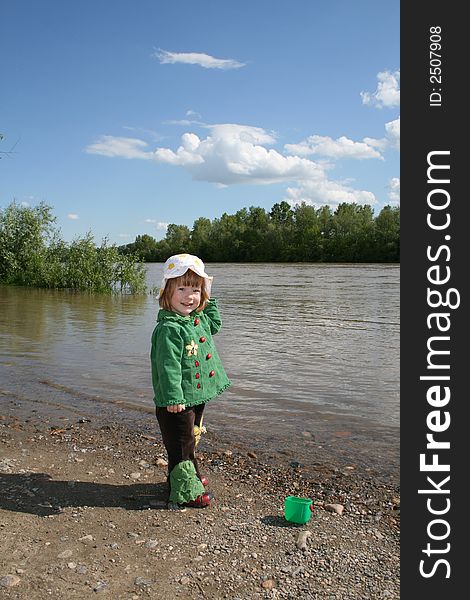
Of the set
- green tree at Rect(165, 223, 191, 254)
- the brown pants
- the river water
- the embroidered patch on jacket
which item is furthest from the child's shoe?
green tree at Rect(165, 223, 191, 254)

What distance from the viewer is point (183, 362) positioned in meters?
4.44

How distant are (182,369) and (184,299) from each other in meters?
0.53

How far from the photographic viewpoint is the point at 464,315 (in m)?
4.03

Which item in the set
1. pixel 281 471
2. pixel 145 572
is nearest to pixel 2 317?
pixel 281 471

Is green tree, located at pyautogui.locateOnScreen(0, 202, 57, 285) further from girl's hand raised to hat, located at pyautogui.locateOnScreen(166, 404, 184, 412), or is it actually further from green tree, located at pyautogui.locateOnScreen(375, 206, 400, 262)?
green tree, located at pyautogui.locateOnScreen(375, 206, 400, 262)

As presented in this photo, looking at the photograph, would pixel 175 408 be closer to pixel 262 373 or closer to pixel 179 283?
pixel 179 283

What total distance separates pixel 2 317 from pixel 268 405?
1306 cm

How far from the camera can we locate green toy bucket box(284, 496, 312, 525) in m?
4.11

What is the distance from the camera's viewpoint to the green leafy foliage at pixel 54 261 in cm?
3020

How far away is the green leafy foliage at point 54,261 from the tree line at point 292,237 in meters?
56.7

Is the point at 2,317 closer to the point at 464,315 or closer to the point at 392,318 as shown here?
the point at 392,318

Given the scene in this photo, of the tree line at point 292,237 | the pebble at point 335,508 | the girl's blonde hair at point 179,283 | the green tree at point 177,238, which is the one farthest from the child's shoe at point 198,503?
the green tree at point 177,238

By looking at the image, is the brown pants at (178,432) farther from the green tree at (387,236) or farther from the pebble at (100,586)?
the green tree at (387,236)

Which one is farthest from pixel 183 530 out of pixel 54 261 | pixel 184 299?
pixel 54 261
